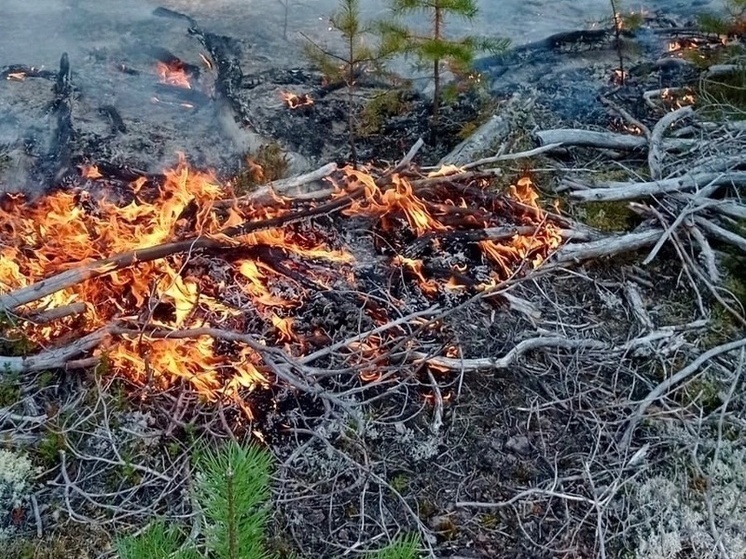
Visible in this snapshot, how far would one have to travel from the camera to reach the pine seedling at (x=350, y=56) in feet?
13.7

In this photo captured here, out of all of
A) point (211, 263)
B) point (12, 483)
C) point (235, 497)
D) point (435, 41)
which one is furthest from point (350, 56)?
point (235, 497)

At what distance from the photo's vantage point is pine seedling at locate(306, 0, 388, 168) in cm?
417

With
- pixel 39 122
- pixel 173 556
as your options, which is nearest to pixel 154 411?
pixel 173 556

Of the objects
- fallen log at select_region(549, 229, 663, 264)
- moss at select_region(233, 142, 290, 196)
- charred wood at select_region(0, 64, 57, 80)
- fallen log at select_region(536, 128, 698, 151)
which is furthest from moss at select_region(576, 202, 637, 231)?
charred wood at select_region(0, 64, 57, 80)

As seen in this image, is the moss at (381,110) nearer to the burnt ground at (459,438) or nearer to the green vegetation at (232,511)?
the burnt ground at (459,438)

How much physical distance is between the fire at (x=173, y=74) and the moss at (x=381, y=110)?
127 centimetres

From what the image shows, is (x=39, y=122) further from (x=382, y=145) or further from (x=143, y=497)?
(x=143, y=497)

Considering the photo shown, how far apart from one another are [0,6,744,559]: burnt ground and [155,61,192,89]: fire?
258 cm

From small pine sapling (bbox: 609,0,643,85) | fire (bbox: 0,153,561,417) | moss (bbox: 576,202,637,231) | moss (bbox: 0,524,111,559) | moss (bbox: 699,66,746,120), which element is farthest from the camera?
small pine sapling (bbox: 609,0,643,85)

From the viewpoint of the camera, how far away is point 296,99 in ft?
16.7

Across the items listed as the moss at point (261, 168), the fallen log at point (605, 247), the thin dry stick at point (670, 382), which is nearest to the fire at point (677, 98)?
the fallen log at point (605, 247)

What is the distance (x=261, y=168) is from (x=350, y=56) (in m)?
1.02

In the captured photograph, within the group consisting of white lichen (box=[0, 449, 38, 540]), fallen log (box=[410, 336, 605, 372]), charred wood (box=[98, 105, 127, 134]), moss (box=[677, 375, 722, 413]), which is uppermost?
charred wood (box=[98, 105, 127, 134])

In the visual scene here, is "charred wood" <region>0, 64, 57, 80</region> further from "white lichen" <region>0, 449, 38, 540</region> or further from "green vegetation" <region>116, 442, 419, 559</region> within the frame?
"green vegetation" <region>116, 442, 419, 559</region>
